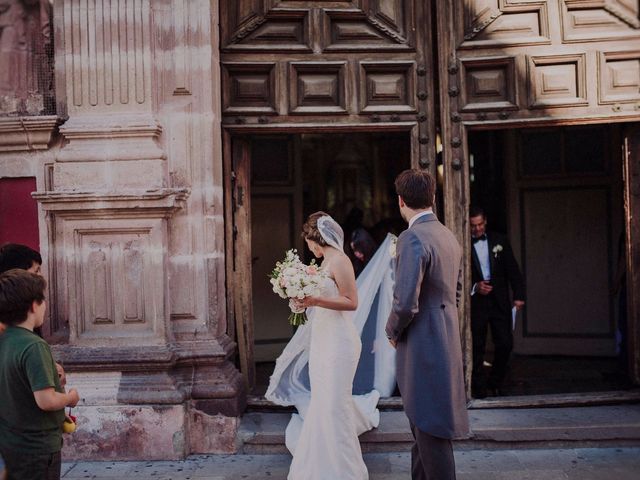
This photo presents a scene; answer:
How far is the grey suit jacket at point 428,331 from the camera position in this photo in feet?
15.3

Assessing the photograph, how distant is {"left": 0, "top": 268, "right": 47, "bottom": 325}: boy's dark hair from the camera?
374cm

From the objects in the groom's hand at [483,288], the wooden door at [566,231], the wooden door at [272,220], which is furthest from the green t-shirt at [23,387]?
the wooden door at [566,231]

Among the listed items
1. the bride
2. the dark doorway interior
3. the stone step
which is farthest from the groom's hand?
the bride

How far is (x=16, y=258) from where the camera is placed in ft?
15.9

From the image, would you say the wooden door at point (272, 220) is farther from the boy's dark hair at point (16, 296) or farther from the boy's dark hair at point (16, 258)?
the boy's dark hair at point (16, 296)

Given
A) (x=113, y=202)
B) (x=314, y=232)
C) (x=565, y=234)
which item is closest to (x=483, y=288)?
(x=314, y=232)

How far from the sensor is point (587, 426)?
6.50 metres

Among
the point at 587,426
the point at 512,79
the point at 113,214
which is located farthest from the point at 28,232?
the point at 587,426

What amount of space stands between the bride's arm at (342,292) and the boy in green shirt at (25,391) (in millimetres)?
2168

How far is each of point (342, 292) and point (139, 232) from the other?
6.11 feet

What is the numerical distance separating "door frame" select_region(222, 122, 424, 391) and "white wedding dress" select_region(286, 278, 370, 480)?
148 centimetres

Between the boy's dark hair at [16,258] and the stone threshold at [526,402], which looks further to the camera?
the stone threshold at [526,402]

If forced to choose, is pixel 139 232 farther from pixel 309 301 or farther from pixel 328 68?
pixel 328 68

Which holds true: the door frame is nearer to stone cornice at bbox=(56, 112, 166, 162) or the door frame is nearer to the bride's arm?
stone cornice at bbox=(56, 112, 166, 162)
